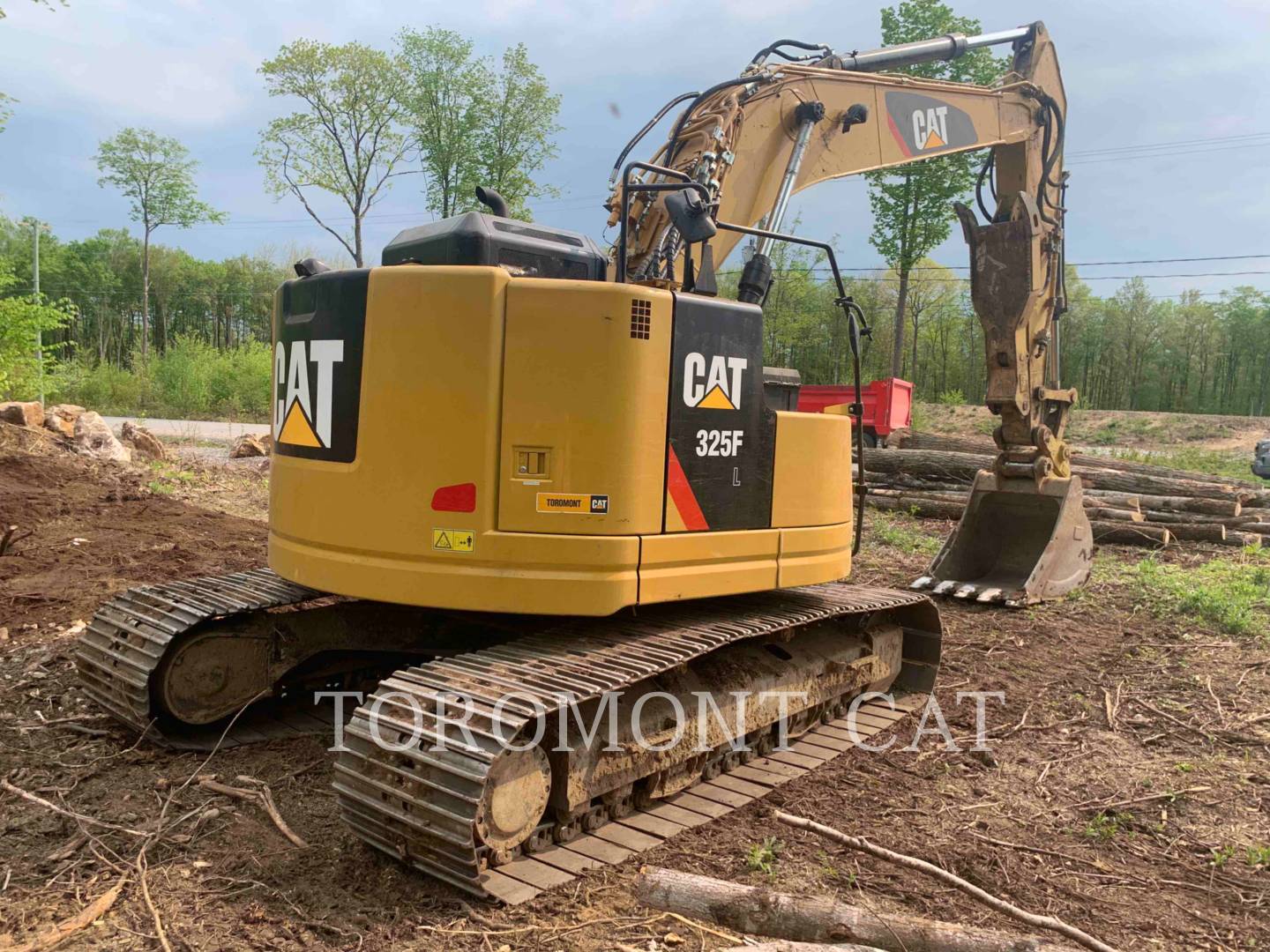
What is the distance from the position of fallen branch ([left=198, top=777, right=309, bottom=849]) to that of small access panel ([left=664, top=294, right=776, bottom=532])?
1.82 meters

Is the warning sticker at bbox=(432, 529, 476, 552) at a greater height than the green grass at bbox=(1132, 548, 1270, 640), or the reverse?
the warning sticker at bbox=(432, 529, 476, 552)

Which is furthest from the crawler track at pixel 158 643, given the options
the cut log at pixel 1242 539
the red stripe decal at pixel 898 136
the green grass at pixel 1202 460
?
the green grass at pixel 1202 460

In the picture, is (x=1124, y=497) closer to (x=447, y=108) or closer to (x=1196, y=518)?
(x=1196, y=518)

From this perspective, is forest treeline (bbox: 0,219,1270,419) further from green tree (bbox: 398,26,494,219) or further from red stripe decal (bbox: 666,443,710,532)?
red stripe decal (bbox: 666,443,710,532)

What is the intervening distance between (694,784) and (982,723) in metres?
1.87

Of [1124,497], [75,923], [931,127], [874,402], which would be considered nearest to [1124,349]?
[874,402]

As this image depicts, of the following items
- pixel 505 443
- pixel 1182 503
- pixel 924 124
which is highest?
pixel 924 124

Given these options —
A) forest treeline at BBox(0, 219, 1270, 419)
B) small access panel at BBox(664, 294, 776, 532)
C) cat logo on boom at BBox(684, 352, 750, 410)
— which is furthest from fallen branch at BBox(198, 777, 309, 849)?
forest treeline at BBox(0, 219, 1270, 419)

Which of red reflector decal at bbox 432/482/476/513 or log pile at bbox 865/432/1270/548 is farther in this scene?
log pile at bbox 865/432/1270/548

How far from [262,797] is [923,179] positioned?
25348mm

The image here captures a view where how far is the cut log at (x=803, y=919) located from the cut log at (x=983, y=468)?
10.2 m

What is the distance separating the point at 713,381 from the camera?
13.3 ft

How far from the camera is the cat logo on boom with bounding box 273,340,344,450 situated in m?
3.96

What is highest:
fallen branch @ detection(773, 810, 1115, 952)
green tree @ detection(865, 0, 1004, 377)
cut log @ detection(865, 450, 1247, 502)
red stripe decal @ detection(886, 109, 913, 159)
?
green tree @ detection(865, 0, 1004, 377)
